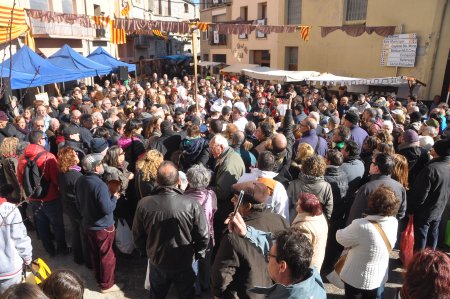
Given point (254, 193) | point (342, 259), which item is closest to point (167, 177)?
point (254, 193)

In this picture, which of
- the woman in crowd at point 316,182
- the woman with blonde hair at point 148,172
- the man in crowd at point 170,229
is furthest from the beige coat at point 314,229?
the woman with blonde hair at point 148,172

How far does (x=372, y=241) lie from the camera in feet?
9.11

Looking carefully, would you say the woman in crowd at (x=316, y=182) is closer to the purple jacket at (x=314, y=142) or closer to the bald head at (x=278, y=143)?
the bald head at (x=278, y=143)

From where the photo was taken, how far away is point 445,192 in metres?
3.81

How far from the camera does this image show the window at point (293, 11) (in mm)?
18805

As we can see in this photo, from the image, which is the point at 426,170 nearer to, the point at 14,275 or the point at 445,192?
the point at 445,192

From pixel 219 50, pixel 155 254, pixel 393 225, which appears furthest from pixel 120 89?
pixel 219 50

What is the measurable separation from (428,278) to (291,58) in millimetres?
19906

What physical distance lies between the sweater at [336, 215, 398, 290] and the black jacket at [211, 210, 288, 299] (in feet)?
2.44

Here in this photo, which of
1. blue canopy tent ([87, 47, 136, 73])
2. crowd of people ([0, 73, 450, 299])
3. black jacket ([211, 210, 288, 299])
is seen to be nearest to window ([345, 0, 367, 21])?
blue canopy tent ([87, 47, 136, 73])

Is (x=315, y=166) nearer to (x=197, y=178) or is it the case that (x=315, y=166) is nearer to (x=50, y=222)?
(x=197, y=178)

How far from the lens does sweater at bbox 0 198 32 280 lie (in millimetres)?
2771

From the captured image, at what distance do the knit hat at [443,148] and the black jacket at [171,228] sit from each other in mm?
2829

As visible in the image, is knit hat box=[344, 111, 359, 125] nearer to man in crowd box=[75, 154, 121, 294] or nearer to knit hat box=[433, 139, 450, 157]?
knit hat box=[433, 139, 450, 157]
